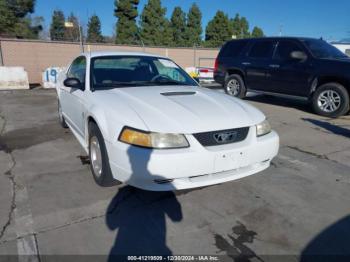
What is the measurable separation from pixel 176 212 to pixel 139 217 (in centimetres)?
37

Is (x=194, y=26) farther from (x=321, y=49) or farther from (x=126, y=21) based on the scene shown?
(x=321, y=49)

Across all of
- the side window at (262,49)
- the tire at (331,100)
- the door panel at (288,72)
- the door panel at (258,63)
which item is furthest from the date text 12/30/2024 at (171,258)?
the side window at (262,49)

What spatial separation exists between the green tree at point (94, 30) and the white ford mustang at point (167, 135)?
5429 cm

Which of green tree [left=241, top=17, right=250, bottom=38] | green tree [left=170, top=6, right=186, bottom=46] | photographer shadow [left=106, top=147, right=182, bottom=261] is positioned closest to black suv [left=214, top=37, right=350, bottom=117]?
photographer shadow [left=106, top=147, right=182, bottom=261]

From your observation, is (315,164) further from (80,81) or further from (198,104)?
(80,81)

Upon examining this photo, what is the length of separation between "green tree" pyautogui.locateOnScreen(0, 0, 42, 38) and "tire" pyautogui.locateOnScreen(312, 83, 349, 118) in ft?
94.3

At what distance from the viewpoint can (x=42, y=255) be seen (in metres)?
2.32

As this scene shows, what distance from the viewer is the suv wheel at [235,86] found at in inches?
358

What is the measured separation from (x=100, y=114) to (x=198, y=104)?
1.07 m

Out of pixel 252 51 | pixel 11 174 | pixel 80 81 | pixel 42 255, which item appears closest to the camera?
pixel 42 255

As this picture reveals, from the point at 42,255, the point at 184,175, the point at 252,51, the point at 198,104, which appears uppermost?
the point at 252,51

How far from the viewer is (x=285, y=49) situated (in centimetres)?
784

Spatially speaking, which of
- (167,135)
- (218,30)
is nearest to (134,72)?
(167,135)

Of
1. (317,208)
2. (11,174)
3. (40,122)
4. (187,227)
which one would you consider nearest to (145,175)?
(187,227)
